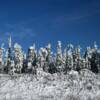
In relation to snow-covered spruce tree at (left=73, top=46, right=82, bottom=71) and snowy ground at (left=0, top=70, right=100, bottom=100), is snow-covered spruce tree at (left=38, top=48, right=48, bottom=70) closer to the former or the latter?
snow-covered spruce tree at (left=73, top=46, right=82, bottom=71)

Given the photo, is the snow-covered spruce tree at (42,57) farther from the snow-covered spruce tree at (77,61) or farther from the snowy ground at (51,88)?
the snowy ground at (51,88)

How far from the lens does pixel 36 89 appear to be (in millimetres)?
94062

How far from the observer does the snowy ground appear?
274 feet

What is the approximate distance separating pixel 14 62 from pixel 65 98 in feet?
238

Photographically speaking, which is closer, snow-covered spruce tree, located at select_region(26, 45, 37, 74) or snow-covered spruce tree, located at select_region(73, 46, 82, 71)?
snow-covered spruce tree, located at select_region(26, 45, 37, 74)

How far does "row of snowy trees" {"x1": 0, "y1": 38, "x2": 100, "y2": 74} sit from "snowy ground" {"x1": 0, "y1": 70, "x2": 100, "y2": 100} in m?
41.2

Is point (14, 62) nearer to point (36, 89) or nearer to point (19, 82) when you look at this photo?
point (19, 82)

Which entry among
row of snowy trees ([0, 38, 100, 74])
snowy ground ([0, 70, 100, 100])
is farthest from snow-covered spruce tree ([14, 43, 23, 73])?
snowy ground ([0, 70, 100, 100])

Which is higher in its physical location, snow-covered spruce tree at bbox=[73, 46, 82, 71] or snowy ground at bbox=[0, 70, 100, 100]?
snow-covered spruce tree at bbox=[73, 46, 82, 71]

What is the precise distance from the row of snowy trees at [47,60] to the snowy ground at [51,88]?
4121cm

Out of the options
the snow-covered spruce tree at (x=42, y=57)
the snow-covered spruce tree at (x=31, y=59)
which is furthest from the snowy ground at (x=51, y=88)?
the snow-covered spruce tree at (x=31, y=59)

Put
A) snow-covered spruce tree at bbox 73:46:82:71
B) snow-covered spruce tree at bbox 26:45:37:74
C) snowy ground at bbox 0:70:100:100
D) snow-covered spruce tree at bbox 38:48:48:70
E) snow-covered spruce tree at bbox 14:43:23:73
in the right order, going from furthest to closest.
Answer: snow-covered spruce tree at bbox 73:46:82:71 < snow-covered spruce tree at bbox 38:48:48:70 < snow-covered spruce tree at bbox 14:43:23:73 < snow-covered spruce tree at bbox 26:45:37:74 < snowy ground at bbox 0:70:100:100

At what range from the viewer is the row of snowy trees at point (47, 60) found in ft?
498

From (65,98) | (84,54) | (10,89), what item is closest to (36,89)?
(10,89)
